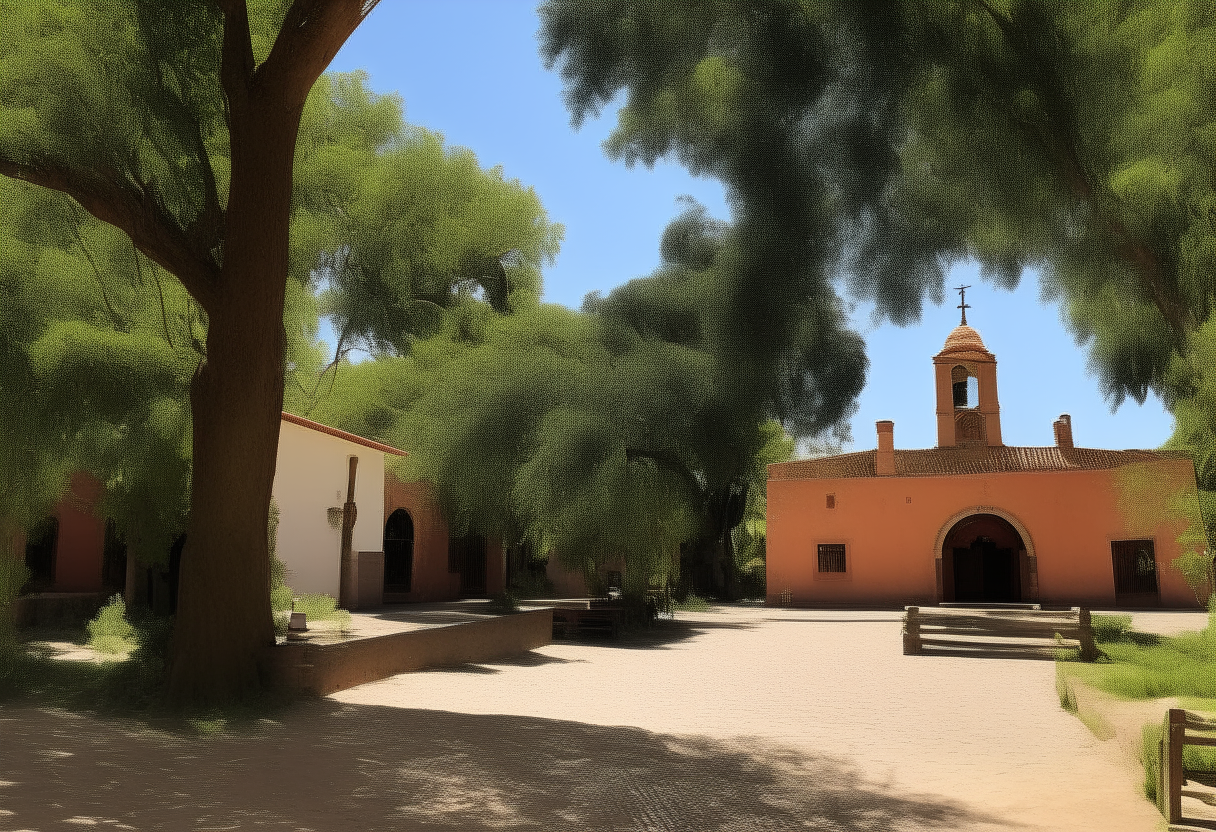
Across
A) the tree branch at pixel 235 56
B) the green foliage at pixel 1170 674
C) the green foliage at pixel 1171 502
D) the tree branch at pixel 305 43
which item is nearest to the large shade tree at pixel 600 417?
the green foliage at pixel 1170 674

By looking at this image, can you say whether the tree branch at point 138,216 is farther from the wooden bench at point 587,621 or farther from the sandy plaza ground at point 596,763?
the wooden bench at point 587,621

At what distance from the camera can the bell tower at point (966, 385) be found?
30.6 meters

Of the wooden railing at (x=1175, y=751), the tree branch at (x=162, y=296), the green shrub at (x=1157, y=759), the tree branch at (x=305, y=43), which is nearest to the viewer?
the wooden railing at (x=1175, y=751)

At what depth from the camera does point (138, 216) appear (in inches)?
344

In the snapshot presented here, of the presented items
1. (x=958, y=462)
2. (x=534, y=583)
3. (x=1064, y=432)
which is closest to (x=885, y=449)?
(x=958, y=462)

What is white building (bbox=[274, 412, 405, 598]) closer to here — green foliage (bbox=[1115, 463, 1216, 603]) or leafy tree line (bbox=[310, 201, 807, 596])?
leafy tree line (bbox=[310, 201, 807, 596])

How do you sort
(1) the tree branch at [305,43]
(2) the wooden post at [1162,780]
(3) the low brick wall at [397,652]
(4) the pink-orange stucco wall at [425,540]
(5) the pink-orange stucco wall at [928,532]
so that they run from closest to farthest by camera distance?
(2) the wooden post at [1162,780]
(1) the tree branch at [305,43]
(3) the low brick wall at [397,652]
(4) the pink-orange stucco wall at [425,540]
(5) the pink-orange stucco wall at [928,532]

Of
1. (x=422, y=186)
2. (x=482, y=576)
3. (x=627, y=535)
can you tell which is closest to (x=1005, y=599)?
(x=482, y=576)

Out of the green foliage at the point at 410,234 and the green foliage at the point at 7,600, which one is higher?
the green foliage at the point at 410,234

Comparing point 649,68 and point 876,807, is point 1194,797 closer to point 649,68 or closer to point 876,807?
point 876,807

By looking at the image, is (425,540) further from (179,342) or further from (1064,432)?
(1064,432)

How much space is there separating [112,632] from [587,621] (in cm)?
751

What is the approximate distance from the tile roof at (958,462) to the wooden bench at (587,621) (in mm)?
14578

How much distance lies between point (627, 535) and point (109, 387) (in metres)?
8.71
